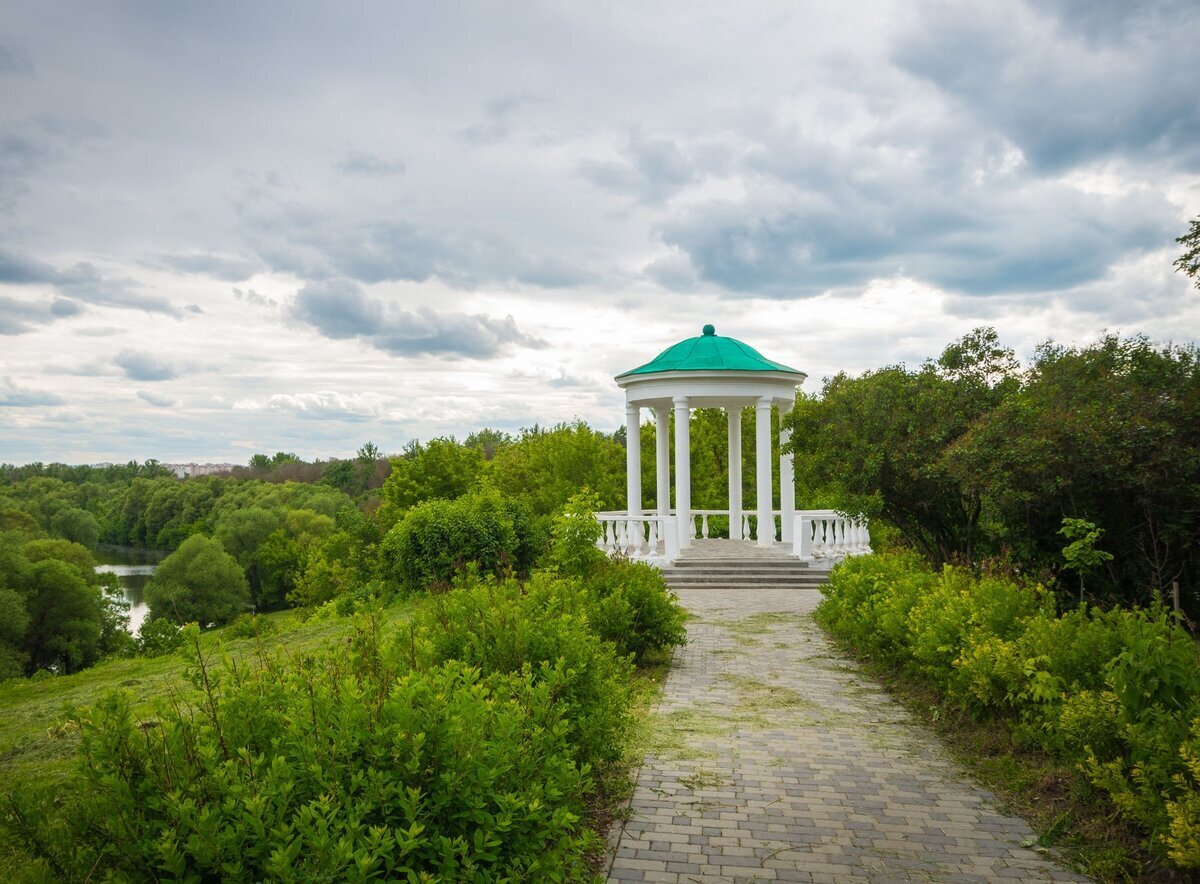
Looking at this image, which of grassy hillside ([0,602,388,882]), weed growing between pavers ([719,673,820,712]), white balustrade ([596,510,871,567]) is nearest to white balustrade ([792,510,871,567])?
white balustrade ([596,510,871,567])

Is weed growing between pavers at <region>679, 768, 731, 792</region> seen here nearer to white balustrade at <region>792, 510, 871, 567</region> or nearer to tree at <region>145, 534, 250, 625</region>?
white balustrade at <region>792, 510, 871, 567</region>

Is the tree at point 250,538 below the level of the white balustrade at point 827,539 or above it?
below

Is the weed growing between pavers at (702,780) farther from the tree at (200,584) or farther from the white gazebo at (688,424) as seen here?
the tree at (200,584)

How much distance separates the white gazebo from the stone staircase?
0.61 meters

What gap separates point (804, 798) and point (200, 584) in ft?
162

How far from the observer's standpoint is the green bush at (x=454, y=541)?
643 inches

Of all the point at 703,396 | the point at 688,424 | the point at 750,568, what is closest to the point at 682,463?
the point at 688,424

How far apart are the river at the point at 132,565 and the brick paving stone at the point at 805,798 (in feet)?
187

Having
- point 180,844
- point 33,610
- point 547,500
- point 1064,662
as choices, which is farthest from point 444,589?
point 33,610

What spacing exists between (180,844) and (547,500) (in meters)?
29.2

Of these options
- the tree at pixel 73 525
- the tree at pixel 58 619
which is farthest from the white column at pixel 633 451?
the tree at pixel 73 525

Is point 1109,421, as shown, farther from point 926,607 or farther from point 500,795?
point 500,795

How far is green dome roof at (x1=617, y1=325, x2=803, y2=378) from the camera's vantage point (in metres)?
19.2

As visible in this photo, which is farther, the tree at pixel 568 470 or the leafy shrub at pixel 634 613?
the tree at pixel 568 470
